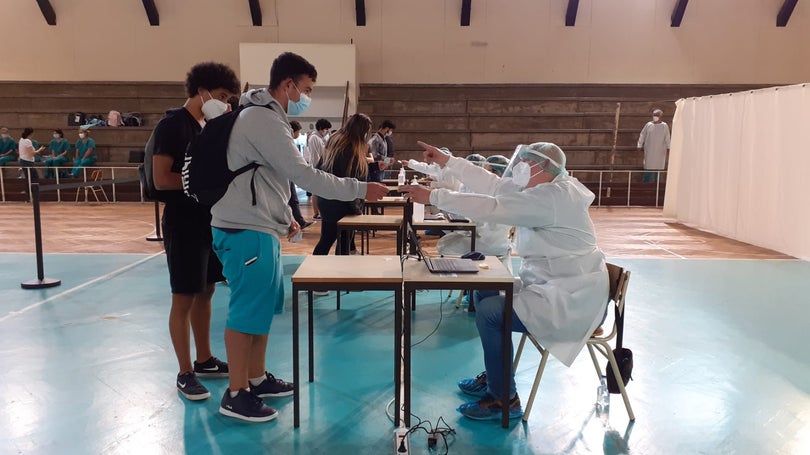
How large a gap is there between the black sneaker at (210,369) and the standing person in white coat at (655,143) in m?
10.7

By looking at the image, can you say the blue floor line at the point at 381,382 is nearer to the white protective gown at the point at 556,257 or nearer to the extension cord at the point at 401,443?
the extension cord at the point at 401,443

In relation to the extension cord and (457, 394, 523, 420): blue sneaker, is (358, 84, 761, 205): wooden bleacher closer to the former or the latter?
(457, 394, 523, 420): blue sneaker

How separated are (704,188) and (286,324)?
22.5 ft

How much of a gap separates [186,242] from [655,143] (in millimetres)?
11075

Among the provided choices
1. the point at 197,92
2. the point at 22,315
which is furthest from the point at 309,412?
the point at 22,315

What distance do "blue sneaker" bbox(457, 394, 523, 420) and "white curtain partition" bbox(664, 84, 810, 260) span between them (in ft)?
17.1

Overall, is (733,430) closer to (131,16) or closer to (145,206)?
(145,206)

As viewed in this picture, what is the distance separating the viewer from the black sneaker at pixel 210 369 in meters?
2.89

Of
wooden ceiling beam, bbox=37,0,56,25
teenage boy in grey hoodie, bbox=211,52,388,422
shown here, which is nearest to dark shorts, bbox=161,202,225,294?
teenage boy in grey hoodie, bbox=211,52,388,422

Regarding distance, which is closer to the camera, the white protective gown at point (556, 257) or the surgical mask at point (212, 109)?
the white protective gown at point (556, 257)

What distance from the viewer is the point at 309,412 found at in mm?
2527

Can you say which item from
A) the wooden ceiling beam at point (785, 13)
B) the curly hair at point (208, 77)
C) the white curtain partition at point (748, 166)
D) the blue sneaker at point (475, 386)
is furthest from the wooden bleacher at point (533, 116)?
the curly hair at point (208, 77)

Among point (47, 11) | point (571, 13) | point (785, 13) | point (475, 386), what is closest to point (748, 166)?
point (475, 386)

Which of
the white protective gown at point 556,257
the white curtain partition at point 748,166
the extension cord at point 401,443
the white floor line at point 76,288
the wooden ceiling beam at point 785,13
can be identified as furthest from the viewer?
the wooden ceiling beam at point 785,13
